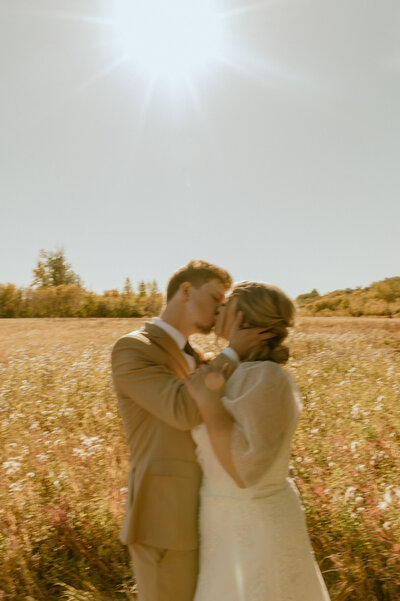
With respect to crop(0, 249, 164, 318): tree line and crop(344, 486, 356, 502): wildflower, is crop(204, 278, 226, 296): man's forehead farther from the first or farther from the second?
crop(0, 249, 164, 318): tree line

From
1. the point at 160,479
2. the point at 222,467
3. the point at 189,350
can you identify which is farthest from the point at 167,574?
the point at 189,350

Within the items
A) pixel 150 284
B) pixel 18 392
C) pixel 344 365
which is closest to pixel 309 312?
pixel 150 284

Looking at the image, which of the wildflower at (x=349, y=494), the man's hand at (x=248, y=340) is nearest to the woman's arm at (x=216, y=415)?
the man's hand at (x=248, y=340)

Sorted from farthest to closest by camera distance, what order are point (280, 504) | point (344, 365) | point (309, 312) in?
point (309, 312) < point (344, 365) < point (280, 504)

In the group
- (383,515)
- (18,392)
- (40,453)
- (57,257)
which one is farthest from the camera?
(57,257)

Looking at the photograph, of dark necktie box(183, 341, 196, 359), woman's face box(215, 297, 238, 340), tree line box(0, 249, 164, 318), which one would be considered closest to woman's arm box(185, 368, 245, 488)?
woman's face box(215, 297, 238, 340)

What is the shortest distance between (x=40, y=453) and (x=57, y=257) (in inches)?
1654

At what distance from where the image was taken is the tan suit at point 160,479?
1.79 meters

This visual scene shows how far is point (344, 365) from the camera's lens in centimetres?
703

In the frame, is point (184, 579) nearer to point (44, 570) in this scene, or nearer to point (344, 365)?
point (44, 570)

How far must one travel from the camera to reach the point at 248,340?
185 centimetres

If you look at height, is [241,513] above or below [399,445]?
above

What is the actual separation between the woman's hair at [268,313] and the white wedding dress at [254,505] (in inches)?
3.5

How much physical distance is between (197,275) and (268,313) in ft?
1.63
